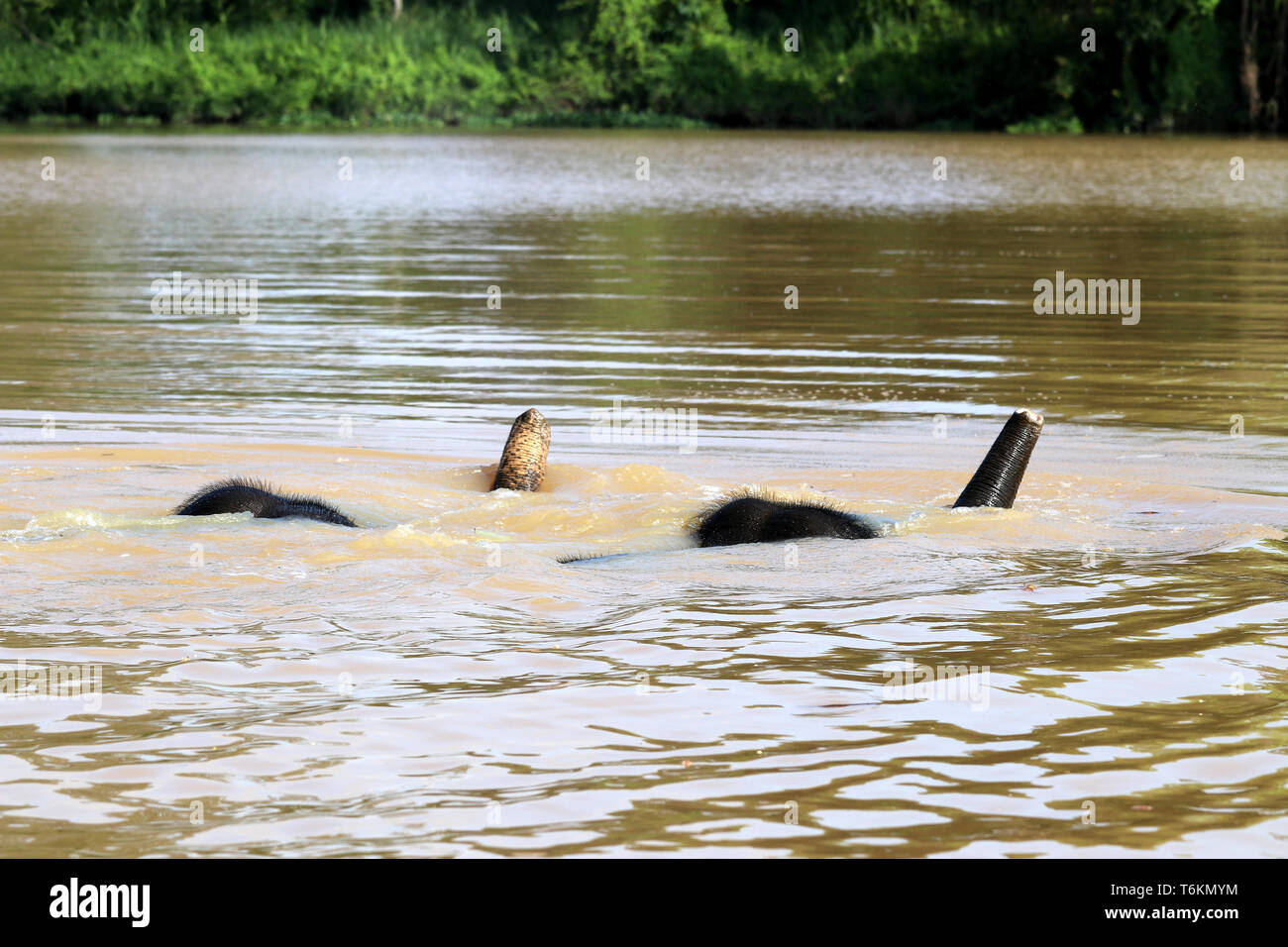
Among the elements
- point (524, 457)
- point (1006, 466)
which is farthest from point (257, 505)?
point (1006, 466)

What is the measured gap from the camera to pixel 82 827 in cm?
428

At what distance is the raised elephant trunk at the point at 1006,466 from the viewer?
8.05 meters

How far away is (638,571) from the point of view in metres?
7.25

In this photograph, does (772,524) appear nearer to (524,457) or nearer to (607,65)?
(524,457)

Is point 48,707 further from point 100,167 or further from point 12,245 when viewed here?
point 100,167

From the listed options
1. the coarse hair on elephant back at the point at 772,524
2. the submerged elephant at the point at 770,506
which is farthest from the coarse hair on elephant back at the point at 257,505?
the coarse hair on elephant back at the point at 772,524

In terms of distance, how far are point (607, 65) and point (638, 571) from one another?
58.4m

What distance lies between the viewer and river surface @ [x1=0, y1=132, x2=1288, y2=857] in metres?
4.55

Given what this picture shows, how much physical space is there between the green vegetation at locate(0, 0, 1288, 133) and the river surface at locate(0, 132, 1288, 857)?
38746mm

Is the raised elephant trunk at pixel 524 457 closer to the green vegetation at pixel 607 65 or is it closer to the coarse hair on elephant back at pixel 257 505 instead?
the coarse hair on elephant back at pixel 257 505

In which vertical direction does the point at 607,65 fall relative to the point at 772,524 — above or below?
above

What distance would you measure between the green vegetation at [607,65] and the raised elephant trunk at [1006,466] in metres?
49.0

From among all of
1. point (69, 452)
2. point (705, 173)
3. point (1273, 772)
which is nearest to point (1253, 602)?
point (1273, 772)
